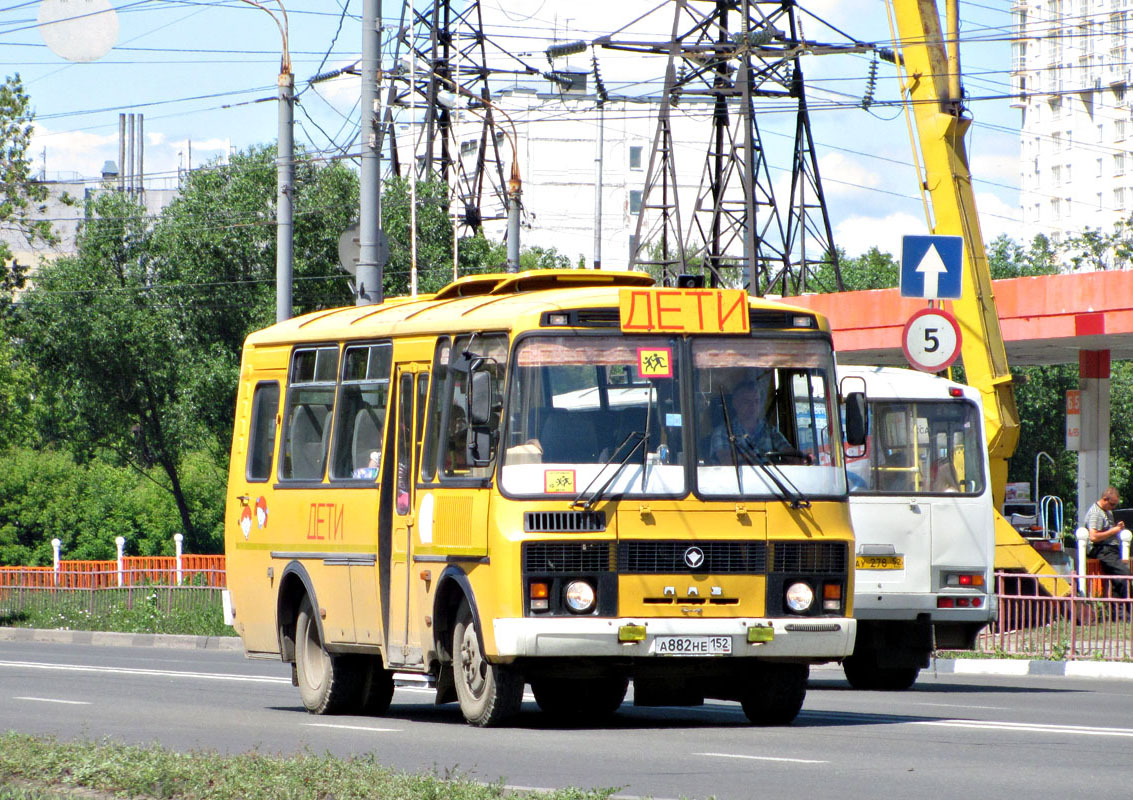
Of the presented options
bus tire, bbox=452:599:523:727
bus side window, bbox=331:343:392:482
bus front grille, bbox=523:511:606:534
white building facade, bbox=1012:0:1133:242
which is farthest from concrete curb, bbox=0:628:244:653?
white building facade, bbox=1012:0:1133:242

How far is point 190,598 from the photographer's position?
30172 millimetres

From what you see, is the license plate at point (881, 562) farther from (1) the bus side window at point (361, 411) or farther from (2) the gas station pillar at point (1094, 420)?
(2) the gas station pillar at point (1094, 420)

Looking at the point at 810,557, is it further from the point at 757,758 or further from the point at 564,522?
the point at 757,758

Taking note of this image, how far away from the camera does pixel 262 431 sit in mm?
15383

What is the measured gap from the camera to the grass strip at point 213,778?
25.8 feet

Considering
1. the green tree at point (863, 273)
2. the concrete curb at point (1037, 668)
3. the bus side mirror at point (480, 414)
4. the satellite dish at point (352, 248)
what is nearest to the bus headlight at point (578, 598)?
the bus side mirror at point (480, 414)

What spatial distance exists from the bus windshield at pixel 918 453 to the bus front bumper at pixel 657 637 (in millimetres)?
5739

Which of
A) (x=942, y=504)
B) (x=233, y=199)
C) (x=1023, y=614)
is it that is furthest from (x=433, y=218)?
(x=942, y=504)

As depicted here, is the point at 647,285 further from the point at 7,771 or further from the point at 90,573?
the point at 90,573

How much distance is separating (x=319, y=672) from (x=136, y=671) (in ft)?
21.3

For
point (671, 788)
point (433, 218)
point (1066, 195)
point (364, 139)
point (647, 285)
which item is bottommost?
point (671, 788)

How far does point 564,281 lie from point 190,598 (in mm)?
18175

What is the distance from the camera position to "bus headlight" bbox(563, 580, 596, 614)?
38.1ft

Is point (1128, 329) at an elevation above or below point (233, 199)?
below
